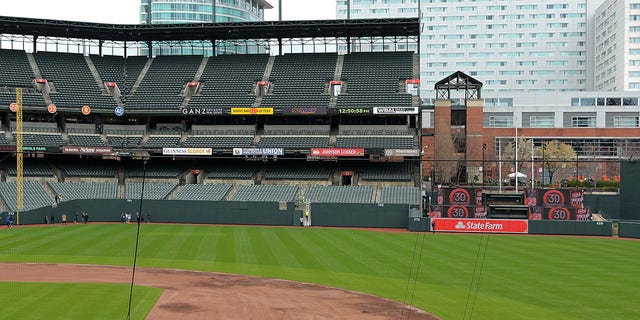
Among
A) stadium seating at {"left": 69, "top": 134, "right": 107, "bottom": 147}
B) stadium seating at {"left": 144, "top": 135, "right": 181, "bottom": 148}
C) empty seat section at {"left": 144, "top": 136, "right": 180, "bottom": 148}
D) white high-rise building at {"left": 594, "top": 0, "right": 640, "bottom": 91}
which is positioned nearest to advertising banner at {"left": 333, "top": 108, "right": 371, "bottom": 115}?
stadium seating at {"left": 144, "top": 135, "right": 181, "bottom": 148}

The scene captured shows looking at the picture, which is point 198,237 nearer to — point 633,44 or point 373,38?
point 373,38

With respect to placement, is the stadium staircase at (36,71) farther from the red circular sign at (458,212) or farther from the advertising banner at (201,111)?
the red circular sign at (458,212)

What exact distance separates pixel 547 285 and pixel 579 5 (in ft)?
453

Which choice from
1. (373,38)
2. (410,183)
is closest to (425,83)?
(373,38)

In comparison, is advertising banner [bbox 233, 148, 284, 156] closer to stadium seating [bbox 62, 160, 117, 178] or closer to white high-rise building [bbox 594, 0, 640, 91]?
stadium seating [bbox 62, 160, 117, 178]

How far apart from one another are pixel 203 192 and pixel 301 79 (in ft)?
66.3

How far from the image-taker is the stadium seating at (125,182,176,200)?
5933cm

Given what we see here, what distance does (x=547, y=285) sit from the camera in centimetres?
2677

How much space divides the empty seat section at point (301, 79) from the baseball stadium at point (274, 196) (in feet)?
0.93

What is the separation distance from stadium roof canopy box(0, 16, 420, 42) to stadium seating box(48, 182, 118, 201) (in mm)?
19710

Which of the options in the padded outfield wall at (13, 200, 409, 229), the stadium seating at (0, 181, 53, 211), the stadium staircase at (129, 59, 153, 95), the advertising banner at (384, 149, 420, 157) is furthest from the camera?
the stadium staircase at (129, 59, 153, 95)

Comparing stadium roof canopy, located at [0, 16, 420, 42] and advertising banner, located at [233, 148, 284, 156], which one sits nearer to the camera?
advertising banner, located at [233, 148, 284, 156]

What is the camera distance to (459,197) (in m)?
53.1

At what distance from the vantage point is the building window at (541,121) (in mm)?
102125
